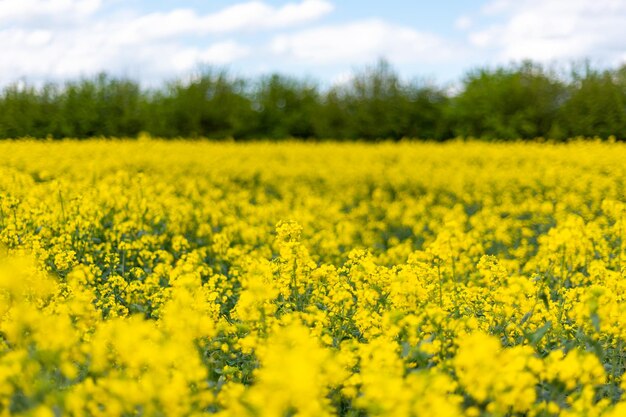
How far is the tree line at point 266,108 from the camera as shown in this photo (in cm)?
2052

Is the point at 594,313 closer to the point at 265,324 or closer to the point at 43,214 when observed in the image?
the point at 265,324

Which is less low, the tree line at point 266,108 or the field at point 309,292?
the tree line at point 266,108

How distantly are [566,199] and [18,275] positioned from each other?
26.3ft

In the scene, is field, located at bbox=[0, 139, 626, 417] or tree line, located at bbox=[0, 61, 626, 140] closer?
field, located at bbox=[0, 139, 626, 417]

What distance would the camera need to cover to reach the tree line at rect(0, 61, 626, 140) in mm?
20516

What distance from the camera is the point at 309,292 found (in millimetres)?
5512

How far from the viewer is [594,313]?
366 centimetres

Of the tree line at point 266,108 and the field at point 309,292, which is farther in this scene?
the tree line at point 266,108

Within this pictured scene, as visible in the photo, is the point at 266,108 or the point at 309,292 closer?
the point at 309,292

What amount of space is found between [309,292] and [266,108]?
1619 centimetres

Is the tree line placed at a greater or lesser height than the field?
greater

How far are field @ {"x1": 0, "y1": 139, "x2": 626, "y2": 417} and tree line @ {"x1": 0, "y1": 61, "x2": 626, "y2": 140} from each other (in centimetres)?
739

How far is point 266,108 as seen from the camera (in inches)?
840

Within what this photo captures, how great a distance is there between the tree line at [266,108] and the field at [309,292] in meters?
7.39
